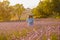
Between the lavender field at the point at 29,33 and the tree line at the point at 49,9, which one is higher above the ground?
the lavender field at the point at 29,33

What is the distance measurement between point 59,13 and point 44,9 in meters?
4.52

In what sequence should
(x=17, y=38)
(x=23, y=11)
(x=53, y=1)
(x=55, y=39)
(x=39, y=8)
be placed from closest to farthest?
1. (x=55, y=39)
2. (x=17, y=38)
3. (x=53, y=1)
4. (x=39, y=8)
5. (x=23, y=11)

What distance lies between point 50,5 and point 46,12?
12.9 feet

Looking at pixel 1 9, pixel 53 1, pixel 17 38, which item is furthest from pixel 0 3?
A: pixel 17 38

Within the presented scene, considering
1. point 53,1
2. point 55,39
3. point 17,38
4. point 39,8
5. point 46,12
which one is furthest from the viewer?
point 39,8

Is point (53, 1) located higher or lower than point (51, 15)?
higher

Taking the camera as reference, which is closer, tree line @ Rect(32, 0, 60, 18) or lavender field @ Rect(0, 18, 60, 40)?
lavender field @ Rect(0, 18, 60, 40)

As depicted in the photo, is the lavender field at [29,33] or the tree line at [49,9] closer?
the lavender field at [29,33]

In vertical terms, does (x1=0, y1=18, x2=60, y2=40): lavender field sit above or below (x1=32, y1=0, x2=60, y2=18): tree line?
above

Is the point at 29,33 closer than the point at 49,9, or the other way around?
the point at 29,33

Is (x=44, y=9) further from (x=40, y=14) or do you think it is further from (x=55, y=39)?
(x=55, y=39)

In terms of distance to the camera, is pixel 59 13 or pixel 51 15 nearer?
pixel 59 13

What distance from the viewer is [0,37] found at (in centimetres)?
834

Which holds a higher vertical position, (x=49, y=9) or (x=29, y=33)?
(x=29, y=33)
